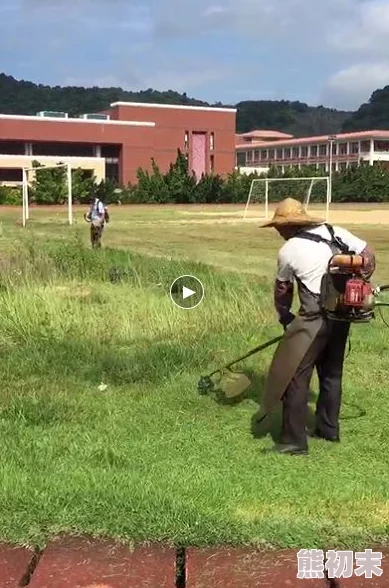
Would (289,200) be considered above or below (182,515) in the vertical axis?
above

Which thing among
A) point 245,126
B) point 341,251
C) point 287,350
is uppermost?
point 245,126

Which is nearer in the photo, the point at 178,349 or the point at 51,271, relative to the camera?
the point at 178,349

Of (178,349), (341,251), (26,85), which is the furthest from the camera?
(26,85)

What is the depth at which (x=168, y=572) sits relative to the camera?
11.0 ft

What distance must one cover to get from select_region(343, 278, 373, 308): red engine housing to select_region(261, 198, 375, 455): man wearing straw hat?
0.10 meters

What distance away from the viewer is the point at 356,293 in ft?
15.0

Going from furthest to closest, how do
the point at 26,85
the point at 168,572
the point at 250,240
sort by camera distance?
the point at 26,85, the point at 250,240, the point at 168,572

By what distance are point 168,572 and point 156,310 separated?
568 centimetres

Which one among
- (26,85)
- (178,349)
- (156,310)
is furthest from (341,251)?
(26,85)

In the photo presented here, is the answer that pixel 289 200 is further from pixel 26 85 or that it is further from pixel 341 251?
pixel 26 85

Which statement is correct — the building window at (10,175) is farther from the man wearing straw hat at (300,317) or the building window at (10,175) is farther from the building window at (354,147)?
the man wearing straw hat at (300,317)

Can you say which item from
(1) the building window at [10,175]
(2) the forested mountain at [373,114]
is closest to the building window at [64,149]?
(1) the building window at [10,175]

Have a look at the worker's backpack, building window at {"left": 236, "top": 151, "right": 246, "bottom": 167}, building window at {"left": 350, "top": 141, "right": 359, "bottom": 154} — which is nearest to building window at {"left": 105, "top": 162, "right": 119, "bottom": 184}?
building window at {"left": 350, "top": 141, "right": 359, "bottom": 154}
